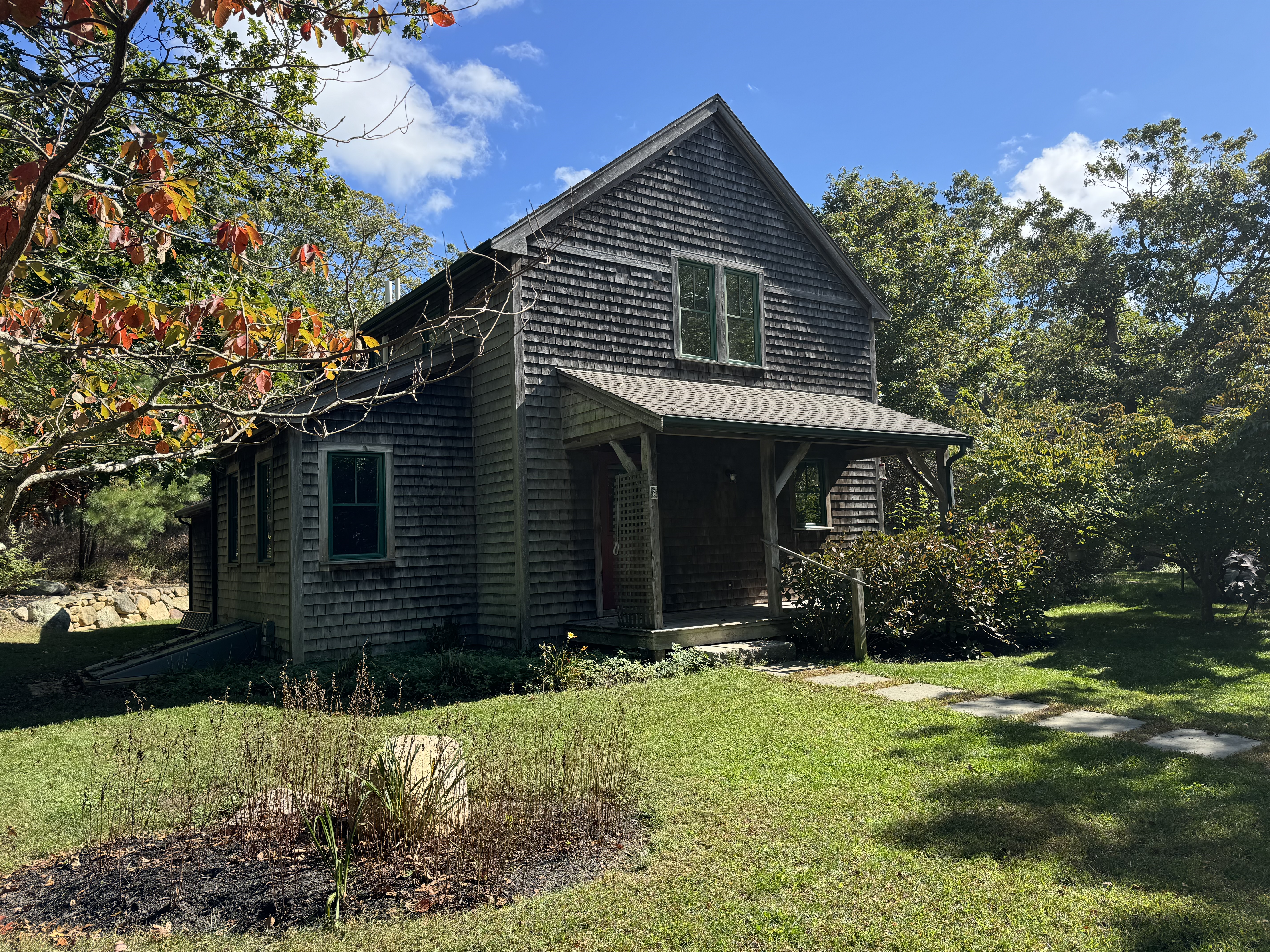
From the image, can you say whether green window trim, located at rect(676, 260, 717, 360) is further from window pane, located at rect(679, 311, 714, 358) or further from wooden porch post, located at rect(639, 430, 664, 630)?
wooden porch post, located at rect(639, 430, 664, 630)

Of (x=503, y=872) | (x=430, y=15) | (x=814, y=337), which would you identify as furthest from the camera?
(x=814, y=337)

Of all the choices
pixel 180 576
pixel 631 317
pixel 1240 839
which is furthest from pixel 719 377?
pixel 180 576

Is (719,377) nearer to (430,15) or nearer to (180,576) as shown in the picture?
(430,15)

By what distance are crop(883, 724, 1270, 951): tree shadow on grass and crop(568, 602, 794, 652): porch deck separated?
420cm

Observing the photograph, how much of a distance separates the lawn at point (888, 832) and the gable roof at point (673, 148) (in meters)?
6.32

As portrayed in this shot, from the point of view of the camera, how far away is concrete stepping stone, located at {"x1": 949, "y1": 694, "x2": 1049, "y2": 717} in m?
7.38

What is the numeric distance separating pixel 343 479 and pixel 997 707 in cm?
823

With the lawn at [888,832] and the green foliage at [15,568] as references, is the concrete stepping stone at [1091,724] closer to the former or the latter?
the lawn at [888,832]

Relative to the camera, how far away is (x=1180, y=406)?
17703 mm

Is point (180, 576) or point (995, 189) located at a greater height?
point (995, 189)

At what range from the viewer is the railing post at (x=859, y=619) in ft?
33.6

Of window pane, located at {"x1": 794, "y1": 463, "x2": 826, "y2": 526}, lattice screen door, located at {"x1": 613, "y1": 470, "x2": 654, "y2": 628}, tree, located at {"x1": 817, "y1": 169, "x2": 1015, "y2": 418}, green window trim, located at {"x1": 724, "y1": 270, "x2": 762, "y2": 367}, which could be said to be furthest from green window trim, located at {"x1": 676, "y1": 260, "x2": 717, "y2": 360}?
tree, located at {"x1": 817, "y1": 169, "x2": 1015, "y2": 418}

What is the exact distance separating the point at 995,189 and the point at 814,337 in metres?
30.3

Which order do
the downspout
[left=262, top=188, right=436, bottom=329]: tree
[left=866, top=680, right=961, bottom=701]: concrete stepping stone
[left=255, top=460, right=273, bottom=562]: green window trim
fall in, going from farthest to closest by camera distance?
1. [left=262, top=188, right=436, bottom=329]: tree
2. the downspout
3. [left=255, top=460, right=273, bottom=562]: green window trim
4. [left=866, top=680, right=961, bottom=701]: concrete stepping stone
